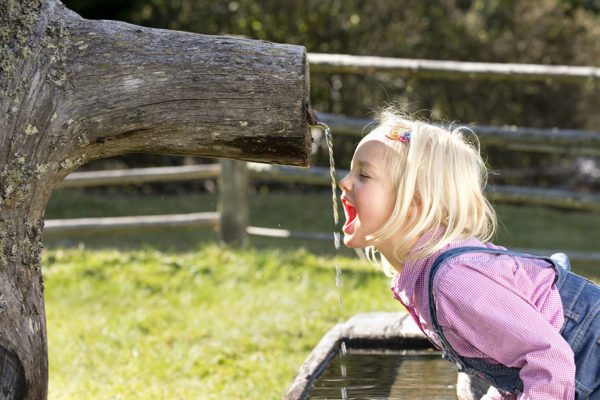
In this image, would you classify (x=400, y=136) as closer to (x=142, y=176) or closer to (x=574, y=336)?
(x=574, y=336)

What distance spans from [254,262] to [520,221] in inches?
175

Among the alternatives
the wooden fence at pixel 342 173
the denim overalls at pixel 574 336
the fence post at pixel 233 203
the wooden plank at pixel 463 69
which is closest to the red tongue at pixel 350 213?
the denim overalls at pixel 574 336

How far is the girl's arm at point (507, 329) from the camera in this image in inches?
83.4

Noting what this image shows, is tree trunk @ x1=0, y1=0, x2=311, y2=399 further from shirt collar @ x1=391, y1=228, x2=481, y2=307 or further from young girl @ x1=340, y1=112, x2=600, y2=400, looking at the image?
shirt collar @ x1=391, y1=228, x2=481, y2=307

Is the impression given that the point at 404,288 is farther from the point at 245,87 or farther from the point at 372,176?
the point at 245,87

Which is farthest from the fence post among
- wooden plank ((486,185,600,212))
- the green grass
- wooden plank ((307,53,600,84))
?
wooden plank ((486,185,600,212))

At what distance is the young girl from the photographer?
221 centimetres

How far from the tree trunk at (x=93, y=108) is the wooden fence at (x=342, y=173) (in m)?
3.14

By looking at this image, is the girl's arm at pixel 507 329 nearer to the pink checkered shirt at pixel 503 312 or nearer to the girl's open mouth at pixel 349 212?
the pink checkered shirt at pixel 503 312

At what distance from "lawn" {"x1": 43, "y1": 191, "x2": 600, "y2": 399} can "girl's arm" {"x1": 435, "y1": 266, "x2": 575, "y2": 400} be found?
4.84 feet

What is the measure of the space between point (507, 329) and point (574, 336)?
0.93 ft

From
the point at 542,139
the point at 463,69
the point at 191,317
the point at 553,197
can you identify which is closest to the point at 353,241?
the point at 191,317

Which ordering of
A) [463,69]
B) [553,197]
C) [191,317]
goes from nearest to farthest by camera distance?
[191,317]
[463,69]
[553,197]

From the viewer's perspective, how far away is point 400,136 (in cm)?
245
